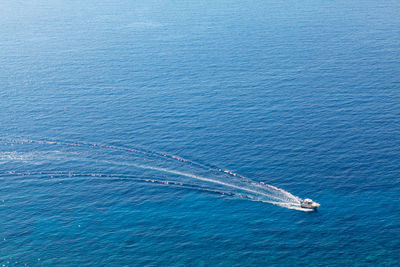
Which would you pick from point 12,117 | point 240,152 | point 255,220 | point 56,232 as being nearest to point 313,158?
point 240,152

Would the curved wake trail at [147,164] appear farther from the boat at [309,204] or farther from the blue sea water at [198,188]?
the boat at [309,204]

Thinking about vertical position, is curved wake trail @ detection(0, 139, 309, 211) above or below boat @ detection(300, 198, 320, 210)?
above

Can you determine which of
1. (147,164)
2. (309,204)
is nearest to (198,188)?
(147,164)

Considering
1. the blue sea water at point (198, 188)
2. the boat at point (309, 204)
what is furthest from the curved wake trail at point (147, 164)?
the boat at point (309, 204)

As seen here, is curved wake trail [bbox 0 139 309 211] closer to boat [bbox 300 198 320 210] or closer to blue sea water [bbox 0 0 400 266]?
blue sea water [bbox 0 0 400 266]

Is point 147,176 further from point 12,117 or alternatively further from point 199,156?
point 12,117

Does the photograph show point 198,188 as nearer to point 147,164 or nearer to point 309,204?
point 147,164

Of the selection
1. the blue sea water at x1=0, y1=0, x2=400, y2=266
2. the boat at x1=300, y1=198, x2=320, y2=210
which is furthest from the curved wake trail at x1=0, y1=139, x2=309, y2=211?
the boat at x1=300, y1=198, x2=320, y2=210

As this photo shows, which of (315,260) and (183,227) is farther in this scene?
(183,227)

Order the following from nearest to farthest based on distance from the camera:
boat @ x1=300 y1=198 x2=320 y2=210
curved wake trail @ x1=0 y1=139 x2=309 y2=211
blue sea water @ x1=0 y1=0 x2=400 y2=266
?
blue sea water @ x1=0 y1=0 x2=400 y2=266 → boat @ x1=300 y1=198 x2=320 y2=210 → curved wake trail @ x1=0 y1=139 x2=309 y2=211
